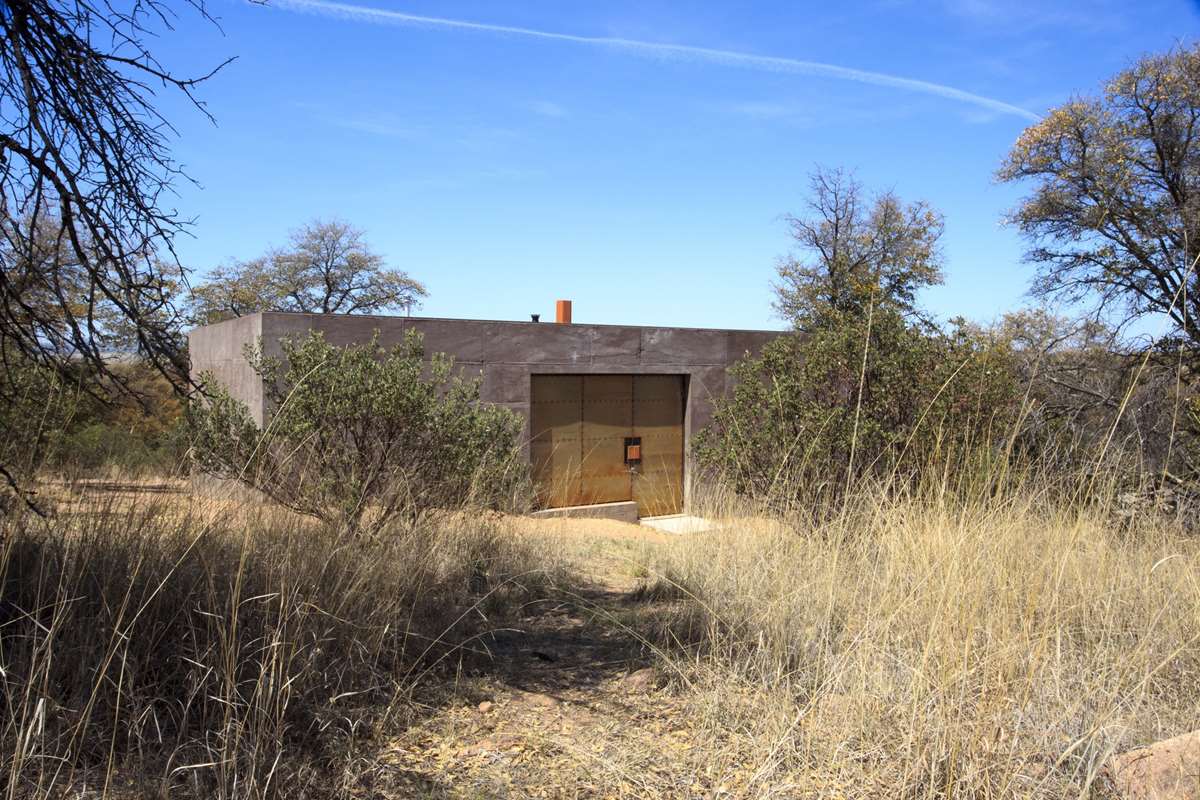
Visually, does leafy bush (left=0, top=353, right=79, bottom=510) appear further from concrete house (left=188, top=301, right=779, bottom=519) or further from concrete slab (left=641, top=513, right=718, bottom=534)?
concrete slab (left=641, top=513, right=718, bottom=534)

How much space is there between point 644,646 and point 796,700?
1184 millimetres

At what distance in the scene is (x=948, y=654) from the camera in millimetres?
3174

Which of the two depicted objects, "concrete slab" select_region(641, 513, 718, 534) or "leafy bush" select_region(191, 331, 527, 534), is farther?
"concrete slab" select_region(641, 513, 718, 534)

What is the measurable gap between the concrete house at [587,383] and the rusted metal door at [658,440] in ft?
0.05

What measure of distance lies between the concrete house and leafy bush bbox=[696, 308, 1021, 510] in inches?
172

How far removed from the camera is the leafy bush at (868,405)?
694 centimetres

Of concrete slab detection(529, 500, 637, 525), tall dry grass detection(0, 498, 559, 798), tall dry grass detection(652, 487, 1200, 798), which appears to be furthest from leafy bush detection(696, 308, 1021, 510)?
concrete slab detection(529, 500, 637, 525)

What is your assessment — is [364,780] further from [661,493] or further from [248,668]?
[661,493]

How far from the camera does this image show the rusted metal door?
45.3ft

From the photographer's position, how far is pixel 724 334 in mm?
14242

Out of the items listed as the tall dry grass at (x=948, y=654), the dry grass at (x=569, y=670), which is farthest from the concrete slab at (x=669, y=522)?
the dry grass at (x=569, y=670)

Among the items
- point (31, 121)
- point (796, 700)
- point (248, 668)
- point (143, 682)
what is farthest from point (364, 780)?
point (31, 121)

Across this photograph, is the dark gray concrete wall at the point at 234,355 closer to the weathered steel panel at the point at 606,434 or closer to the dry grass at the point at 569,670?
the weathered steel panel at the point at 606,434

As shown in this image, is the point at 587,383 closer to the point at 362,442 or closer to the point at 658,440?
the point at 658,440
